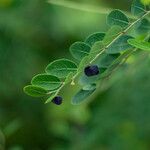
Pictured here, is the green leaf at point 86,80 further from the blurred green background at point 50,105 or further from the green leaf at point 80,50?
the blurred green background at point 50,105

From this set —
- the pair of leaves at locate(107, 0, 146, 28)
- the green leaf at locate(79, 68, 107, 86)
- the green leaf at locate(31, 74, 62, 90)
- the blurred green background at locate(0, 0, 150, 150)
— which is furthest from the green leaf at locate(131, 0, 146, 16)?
the blurred green background at locate(0, 0, 150, 150)

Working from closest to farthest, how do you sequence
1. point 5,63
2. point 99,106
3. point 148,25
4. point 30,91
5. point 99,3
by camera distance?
point 30,91
point 148,25
point 5,63
point 99,106
point 99,3

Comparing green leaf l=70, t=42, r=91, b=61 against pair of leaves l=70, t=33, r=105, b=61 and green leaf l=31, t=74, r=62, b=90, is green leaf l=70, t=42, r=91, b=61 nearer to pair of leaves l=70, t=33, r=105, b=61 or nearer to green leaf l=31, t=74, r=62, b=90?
pair of leaves l=70, t=33, r=105, b=61

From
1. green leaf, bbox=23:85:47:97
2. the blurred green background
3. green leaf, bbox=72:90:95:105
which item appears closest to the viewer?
green leaf, bbox=23:85:47:97

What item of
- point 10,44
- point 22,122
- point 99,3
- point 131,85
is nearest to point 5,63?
point 10,44

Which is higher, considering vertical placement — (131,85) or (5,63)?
(5,63)

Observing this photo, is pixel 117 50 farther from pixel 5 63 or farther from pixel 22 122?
pixel 22 122
